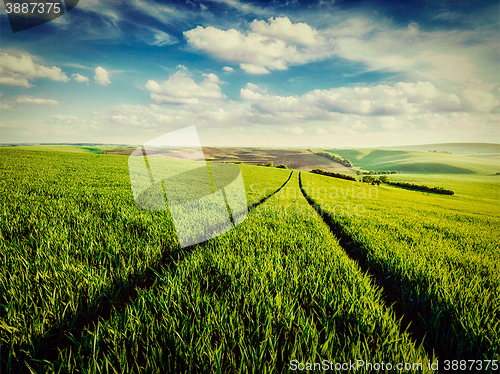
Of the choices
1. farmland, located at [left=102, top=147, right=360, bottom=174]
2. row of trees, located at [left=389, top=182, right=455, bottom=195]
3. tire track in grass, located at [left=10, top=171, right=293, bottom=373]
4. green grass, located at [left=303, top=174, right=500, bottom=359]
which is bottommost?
row of trees, located at [left=389, top=182, right=455, bottom=195]

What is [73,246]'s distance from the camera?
9.05 ft

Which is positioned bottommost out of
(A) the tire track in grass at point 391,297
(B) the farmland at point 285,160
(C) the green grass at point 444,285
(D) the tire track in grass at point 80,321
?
(A) the tire track in grass at point 391,297

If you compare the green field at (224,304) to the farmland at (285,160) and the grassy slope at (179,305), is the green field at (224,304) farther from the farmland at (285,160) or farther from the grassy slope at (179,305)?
the farmland at (285,160)

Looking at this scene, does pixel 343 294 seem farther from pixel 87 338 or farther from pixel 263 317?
pixel 87 338

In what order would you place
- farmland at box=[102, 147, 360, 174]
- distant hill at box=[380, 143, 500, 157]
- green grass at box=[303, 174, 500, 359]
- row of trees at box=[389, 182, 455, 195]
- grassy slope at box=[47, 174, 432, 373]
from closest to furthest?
grassy slope at box=[47, 174, 432, 373]
green grass at box=[303, 174, 500, 359]
row of trees at box=[389, 182, 455, 195]
farmland at box=[102, 147, 360, 174]
distant hill at box=[380, 143, 500, 157]

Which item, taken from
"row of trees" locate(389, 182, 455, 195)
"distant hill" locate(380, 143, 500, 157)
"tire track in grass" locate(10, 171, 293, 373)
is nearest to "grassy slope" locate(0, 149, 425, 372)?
"tire track in grass" locate(10, 171, 293, 373)

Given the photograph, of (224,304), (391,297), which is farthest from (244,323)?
(391,297)

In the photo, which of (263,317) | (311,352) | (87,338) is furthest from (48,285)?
(311,352)

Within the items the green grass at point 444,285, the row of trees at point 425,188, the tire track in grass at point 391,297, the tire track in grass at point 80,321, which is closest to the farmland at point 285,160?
the row of trees at point 425,188

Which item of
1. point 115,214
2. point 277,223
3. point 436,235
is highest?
point 115,214

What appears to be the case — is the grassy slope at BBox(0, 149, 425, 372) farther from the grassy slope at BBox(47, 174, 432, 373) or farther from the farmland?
the farmland

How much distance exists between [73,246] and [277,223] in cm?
397

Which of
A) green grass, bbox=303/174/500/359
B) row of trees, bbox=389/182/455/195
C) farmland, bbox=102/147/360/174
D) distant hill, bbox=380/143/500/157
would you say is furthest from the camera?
distant hill, bbox=380/143/500/157

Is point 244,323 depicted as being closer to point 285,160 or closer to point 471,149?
point 285,160
